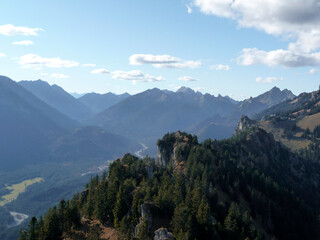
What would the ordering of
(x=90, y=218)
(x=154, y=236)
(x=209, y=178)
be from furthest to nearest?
(x=209, y=178), (x=90, y=218), (x=154, y=236)

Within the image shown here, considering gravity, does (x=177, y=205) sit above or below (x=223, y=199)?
above

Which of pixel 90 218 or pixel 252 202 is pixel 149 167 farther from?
pixel 252 202

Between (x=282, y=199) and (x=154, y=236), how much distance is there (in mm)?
128146

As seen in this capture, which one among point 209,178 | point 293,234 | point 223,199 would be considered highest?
point 209,178

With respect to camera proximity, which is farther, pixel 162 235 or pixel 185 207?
pixel 185 207

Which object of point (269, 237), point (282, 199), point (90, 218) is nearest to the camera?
point (90, 218)

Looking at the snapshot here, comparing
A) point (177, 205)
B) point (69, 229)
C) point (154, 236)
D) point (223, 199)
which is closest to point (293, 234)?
point (223, 199)

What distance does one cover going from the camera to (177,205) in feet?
316

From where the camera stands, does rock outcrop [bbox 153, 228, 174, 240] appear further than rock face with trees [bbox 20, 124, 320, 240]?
No

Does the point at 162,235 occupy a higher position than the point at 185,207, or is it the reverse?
the point at 185,207

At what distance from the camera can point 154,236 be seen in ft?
Result: 275

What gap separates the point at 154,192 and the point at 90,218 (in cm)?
2903

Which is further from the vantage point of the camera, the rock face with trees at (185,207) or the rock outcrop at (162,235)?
the rock face with trees at (185,207)

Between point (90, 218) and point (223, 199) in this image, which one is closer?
point (90, 218)
